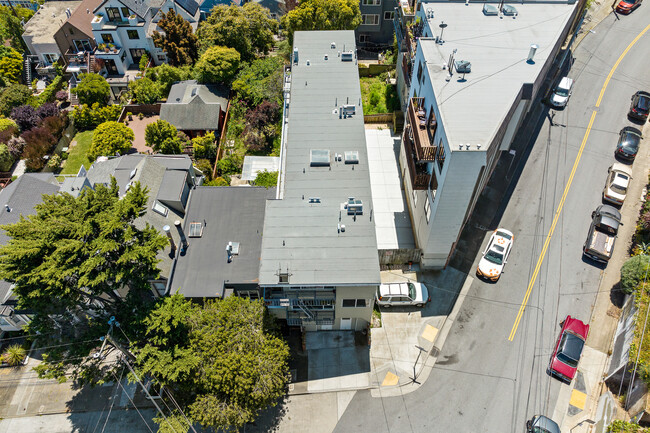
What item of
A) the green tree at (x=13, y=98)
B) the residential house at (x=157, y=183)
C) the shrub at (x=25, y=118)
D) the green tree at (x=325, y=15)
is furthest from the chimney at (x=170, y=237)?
the green tree at (x=13, y=98)

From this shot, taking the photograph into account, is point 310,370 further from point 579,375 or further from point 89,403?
point 579,375

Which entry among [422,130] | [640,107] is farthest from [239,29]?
[640,107]

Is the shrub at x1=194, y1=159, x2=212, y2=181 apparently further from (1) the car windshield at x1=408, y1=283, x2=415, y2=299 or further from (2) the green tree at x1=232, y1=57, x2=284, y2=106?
(1) the car windshield at x1=408, y1=283, x2=415, y2=299

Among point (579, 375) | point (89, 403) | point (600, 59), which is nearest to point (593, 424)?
point (579, 375)

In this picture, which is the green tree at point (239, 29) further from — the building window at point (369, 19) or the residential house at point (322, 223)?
the residential house at point (322, 223)

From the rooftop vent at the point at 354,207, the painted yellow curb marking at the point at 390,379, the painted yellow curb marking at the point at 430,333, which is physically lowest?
the painted yellow curb marking at the point at 390,379

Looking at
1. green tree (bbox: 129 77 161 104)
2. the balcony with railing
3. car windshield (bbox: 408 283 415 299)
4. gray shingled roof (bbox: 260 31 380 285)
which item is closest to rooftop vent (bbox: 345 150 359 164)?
gray shingled roof (bbox: 260 31 380 285)
